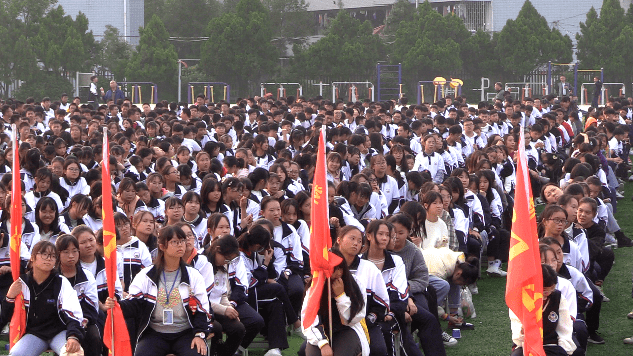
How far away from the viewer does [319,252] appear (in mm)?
5770

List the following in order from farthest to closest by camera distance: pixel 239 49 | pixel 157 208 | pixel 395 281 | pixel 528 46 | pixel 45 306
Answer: pixel 528 46 < pixel 239 49 < pixel 157 208 < pixel 395 281 < pixel 45 306

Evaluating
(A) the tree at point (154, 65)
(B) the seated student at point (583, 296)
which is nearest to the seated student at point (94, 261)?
(B) the seated student at point (583, 296)

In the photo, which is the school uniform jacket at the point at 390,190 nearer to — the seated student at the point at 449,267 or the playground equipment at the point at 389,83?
the seated student at the point at 449,267

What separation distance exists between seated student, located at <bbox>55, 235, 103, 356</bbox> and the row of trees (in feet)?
96.2

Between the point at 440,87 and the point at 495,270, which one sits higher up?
the point at 440,87

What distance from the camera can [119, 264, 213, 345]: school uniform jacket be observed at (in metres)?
5.98

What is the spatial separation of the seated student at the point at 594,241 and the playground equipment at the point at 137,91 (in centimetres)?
2728

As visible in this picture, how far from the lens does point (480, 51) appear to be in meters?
38.5

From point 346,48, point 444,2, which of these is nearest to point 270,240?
point 346,48

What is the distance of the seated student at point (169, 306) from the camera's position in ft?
19.6


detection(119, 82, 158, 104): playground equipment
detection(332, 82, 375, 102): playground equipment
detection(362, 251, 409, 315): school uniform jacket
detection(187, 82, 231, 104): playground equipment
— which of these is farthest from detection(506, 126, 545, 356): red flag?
detection(119, 82, 158, 104): playground equipment

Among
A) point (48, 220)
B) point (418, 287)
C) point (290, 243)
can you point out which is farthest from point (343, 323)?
point (48, 220)

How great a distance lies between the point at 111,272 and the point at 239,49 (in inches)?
1244

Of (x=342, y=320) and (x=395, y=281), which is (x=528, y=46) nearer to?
(x=395, y=281)
